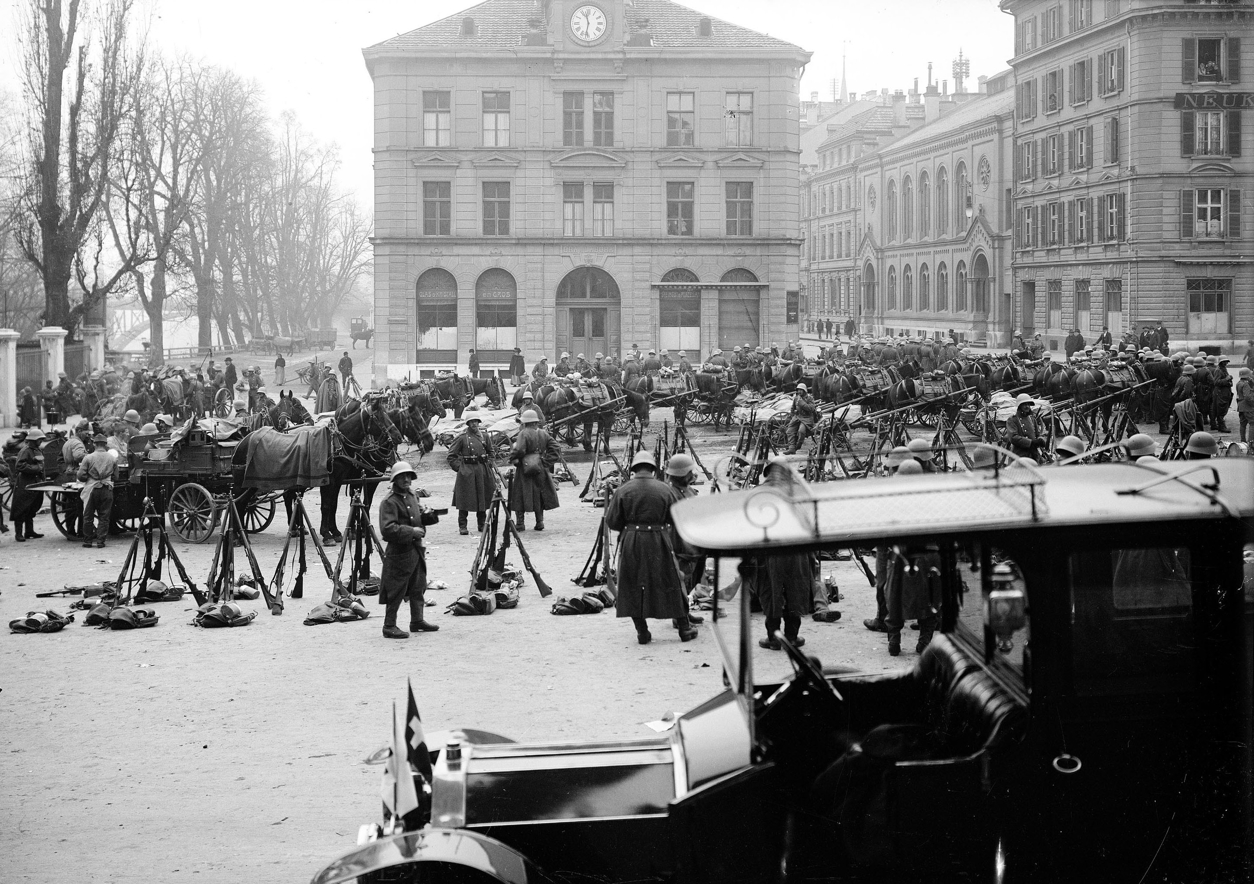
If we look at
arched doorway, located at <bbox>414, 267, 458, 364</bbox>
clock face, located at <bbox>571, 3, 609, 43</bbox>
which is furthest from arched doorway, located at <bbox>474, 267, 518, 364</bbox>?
clock face, located at <bbox>571, 3, 609, 43</bbox>

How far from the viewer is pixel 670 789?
5879 millimetres

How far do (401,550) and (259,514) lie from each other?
8.20 meters

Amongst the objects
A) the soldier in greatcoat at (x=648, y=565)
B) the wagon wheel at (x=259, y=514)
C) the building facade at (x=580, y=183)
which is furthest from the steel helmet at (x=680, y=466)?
the building facade at (x=580, y=183)

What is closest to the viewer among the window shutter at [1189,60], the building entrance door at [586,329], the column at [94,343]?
the column at [94,343]

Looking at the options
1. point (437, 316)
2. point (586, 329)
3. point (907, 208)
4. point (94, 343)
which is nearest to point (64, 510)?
point (94, 343)

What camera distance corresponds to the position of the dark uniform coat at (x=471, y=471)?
58.7 feet

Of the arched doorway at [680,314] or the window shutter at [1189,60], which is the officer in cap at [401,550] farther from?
the window shutter at [1189,60]

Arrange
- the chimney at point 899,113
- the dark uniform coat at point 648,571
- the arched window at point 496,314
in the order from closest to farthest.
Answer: the dark uniform coat at point 648,571
the arched window at point 496,314
the chimney at point 899,113

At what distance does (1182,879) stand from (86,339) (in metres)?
48.3

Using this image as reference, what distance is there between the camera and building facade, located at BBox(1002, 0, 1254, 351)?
51469mm

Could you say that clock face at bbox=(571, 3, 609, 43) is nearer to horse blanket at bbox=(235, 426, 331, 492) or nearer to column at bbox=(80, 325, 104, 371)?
column at bbox=(80, 325, 104, 371)

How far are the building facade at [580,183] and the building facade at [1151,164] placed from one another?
12960 millimetres

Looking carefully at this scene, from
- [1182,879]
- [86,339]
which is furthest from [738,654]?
[86,339]

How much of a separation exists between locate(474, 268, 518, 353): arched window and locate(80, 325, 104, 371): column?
13.6 meters
